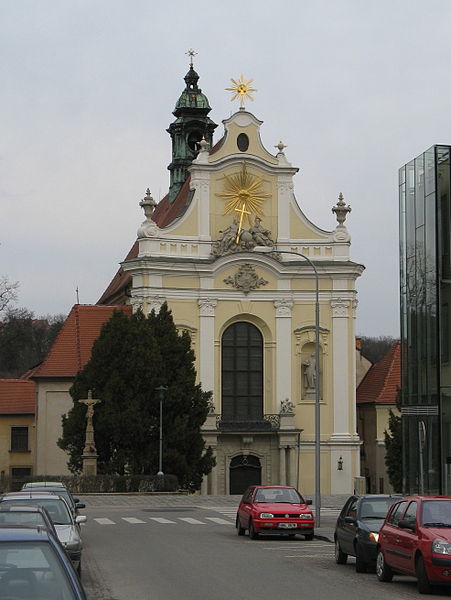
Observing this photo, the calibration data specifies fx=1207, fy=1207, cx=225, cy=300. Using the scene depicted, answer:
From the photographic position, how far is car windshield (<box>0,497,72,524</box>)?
18656mm

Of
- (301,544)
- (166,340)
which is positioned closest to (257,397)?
(166,340)

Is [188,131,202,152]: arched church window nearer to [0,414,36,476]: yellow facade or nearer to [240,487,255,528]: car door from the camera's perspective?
[0,414,36,476]: yellow facade

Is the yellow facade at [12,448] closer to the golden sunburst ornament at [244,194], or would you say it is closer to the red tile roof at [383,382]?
the golden sunburst ornament at [244,194]

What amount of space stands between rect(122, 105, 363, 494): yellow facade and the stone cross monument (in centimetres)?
1089

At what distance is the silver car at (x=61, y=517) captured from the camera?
56.4 feet

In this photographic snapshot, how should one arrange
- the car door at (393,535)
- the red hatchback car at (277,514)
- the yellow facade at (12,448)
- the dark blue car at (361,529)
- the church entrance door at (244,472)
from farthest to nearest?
the yellow facade at (12,448)
the church entrance door at (244,472)
the red hatchback car at (277,514)
the dark blue car at (361,529)
the car door at (393,535)

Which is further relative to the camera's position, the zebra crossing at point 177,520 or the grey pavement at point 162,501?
the grey pavement at point 162,501

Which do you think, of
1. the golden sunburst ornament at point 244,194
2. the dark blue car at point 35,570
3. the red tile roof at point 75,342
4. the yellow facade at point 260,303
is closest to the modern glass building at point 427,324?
the dark blue car at point 35,570

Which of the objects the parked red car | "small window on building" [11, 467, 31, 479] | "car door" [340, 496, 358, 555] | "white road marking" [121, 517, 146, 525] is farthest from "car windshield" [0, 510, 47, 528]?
"small window on building" [11, 467, 31, 479]

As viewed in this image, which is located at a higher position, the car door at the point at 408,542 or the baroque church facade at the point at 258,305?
the baroque church facade at the point at 258,305

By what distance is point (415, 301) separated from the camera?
3231 cm

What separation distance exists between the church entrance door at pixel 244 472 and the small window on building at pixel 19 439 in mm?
14924

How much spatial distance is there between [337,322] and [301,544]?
3951 centimetres

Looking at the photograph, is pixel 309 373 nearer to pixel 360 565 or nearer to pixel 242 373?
pixel 242 373
